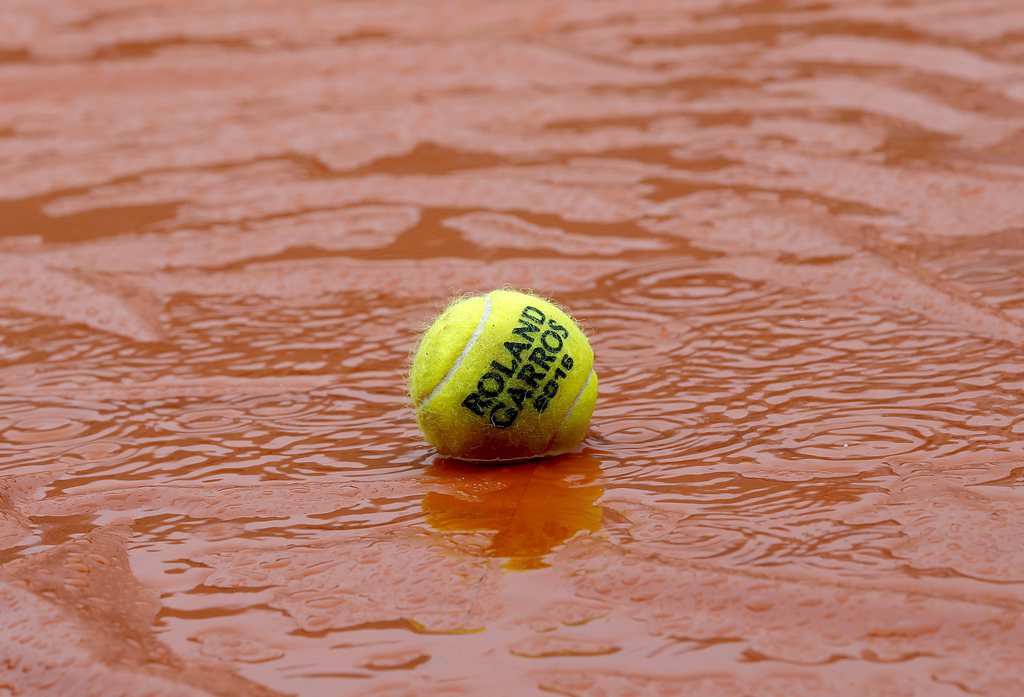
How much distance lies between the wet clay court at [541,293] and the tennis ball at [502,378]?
0.10 meters

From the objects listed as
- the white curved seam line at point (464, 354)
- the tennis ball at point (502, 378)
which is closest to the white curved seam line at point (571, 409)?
the tennis ball at point (502, 378)

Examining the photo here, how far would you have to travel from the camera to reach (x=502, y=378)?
294 cm

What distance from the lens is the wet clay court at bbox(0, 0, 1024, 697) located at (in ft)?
7.78

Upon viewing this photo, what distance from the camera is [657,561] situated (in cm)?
258

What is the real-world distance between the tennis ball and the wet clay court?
0.10m

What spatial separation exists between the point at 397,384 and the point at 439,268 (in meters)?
1.00

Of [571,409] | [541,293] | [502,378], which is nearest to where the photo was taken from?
[502,378]

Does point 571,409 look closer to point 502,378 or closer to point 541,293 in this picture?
point 502,378

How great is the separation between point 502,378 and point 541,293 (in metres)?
1.47

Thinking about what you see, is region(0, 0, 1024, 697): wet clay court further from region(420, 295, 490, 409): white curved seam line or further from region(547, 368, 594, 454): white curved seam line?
region(420, 295, 490, 409): white curved seam line

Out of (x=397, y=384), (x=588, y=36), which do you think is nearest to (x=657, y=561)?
(x=397, y=384)

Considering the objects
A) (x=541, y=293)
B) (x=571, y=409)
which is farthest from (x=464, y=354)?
(x=541, y=293)

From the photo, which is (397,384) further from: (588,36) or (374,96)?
(588,36)

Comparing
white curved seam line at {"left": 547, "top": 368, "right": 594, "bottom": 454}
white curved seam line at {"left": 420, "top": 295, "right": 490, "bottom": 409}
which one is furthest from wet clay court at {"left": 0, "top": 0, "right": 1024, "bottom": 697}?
white curved seam line at {"left": 420, "top": 295, "right": 490, "bottom": 409}
